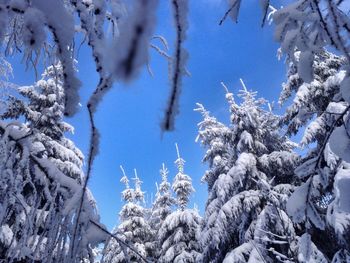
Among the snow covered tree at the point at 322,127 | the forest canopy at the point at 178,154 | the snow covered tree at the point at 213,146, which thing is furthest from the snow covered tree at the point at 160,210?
the snow covered tree at the point at 322,127

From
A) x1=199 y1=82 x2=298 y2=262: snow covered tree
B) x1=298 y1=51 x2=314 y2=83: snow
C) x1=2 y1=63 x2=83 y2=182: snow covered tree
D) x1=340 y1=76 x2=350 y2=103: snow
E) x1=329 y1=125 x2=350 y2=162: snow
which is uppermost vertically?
x1=2 y1=63 x2=83 y2=182: snow covered tree

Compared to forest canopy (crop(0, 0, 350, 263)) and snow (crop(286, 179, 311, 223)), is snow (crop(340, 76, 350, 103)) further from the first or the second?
snow (crop(286, 179, 311, 223))

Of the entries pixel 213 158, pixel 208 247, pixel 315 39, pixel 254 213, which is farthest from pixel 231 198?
pixel 315 39

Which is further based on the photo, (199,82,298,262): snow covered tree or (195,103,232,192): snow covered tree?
(195,103,232,192): snow covered tree

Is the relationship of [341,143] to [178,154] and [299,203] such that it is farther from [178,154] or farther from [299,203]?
[178,154]

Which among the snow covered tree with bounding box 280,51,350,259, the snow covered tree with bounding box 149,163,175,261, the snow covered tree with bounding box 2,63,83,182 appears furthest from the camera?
the snow covered tree with bounding box 149,163,175,261

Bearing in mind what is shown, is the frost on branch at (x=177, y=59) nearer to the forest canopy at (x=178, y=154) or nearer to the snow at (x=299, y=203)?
the forest canopy at (x=178, y=154)

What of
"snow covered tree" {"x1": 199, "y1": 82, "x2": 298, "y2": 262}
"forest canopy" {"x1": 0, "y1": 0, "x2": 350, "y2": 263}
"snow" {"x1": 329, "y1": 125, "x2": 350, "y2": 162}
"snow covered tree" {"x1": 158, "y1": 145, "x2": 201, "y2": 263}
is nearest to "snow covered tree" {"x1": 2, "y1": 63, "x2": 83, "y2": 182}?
"forest canopy" {"x1": 0, "y1": 0, "x2": 350, "y2": 263}

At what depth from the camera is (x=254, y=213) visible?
37.6 ft

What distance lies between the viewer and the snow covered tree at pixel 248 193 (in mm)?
10414

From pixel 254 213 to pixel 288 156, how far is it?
7.34ft

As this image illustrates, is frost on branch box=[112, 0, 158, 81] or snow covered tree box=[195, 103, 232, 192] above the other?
snow covered tree box=[195, 103, 232, 192]

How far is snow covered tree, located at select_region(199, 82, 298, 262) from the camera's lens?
34.2 ft

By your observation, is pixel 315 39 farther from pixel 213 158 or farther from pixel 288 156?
pixel 213 158
